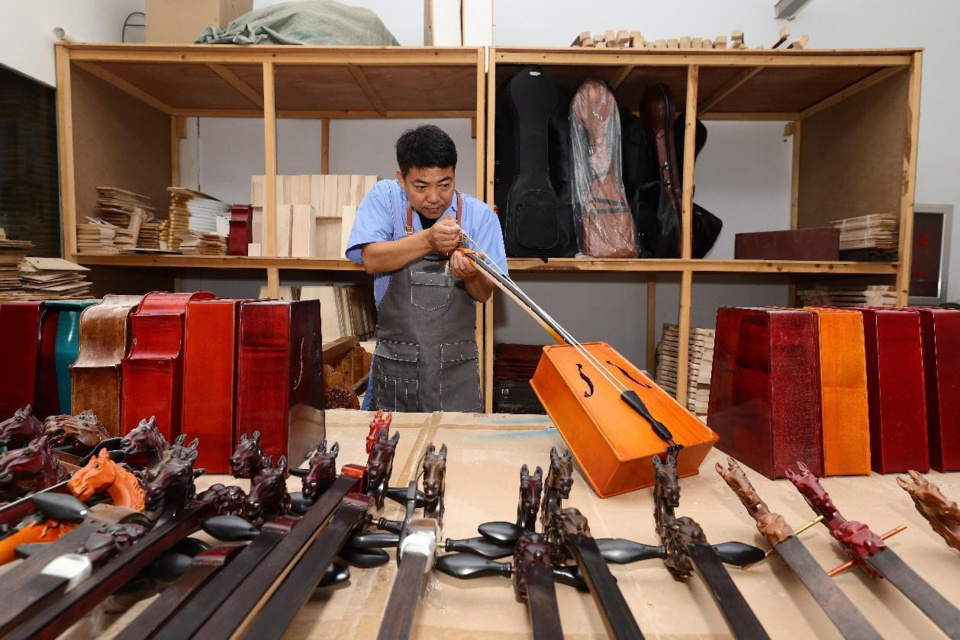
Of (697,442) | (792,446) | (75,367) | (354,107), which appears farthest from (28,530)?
(354,107)

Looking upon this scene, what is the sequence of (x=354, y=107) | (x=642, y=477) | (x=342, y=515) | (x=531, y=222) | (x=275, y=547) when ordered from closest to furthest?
(x=275, y=547), (x=342, y=515), (x=642, y=477), (x=531, y=222), (x=354, y=107)

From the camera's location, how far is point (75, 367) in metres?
1.16

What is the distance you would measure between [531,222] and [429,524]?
2.36 meters

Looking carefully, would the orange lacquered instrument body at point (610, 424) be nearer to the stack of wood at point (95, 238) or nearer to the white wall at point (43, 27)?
the stack of wood at point (95, 238)

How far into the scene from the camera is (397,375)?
226 cm

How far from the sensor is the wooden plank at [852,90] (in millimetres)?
3014

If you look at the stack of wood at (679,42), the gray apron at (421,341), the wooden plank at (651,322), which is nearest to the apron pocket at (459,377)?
the gray apron at (421,341)

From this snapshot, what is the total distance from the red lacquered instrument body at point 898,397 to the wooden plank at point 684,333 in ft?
5.98

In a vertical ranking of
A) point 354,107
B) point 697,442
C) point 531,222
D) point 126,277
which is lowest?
point 697,442

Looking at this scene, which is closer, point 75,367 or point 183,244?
point 75,367

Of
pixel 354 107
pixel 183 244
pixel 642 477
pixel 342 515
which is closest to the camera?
pixel 342 515

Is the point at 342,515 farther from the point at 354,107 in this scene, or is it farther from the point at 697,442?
the point at 354,107

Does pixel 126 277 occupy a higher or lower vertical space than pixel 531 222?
lower

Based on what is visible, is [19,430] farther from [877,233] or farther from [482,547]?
[877,233]
